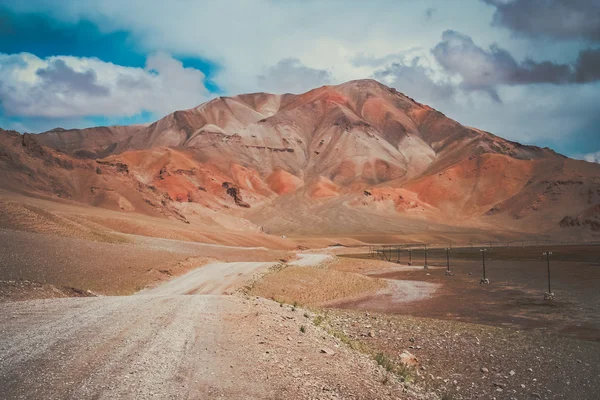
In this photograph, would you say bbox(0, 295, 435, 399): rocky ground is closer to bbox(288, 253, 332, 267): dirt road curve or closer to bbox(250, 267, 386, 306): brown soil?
bbox(250, 267, 386, 306): brown soil

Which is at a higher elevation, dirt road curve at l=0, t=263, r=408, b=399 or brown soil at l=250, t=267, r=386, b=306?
dirt road curve at l=0, t=263, r=408, b=399

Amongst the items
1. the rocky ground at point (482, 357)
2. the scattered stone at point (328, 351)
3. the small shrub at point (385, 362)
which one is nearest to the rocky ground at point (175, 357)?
the scattered stone at point (328, 351)

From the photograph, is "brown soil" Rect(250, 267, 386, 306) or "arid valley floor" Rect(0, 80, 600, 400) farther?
"brown soil" Rect(250, 267, 386, 306)

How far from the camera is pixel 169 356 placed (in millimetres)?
10898

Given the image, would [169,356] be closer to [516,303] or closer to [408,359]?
[408,359]

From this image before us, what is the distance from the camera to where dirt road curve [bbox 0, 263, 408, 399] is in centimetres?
915

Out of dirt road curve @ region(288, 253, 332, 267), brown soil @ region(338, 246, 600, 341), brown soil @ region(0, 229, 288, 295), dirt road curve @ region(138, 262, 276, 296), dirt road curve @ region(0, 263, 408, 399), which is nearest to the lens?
dirt road curve @ region(0, 263, 408, 399)

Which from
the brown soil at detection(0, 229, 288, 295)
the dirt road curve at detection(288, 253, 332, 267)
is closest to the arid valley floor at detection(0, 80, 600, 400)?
the brown soil at detection(0, 229, 288, 295)

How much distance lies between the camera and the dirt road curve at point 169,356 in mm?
9148

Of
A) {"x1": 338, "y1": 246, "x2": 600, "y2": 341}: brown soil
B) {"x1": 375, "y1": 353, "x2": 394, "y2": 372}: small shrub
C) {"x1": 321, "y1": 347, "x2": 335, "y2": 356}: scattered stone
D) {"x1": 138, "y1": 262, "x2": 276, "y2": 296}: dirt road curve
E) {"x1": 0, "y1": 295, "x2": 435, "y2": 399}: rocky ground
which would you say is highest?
{"x1": 0, "y1": 295, "x2": 435, "y2": 399}: rocky ground

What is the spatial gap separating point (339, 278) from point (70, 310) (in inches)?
981

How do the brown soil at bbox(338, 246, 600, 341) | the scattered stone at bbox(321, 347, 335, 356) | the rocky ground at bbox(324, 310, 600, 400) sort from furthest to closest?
the brown soil at bbox(338, 246, 600, 341) → the rocky ground at bbox(324, 310, 600, 400) → the scattered stone at bbox(321, 347, 335, 356)

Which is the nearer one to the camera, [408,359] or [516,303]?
[408,359]

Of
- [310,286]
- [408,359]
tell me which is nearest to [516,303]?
[310,286]
